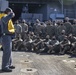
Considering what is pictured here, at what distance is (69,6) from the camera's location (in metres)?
40.0

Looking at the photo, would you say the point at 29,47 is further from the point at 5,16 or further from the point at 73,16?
the point at 73,16

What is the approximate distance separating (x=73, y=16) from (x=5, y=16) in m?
30.8

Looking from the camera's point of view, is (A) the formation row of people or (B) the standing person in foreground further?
(A) the formation row of people

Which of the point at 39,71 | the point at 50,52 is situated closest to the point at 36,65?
the point at 39,71

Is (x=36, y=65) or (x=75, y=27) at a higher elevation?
(x=75, y=27)

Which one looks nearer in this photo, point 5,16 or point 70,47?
point 5,16

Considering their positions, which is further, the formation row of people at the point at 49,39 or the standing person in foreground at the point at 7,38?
the formation row of people at the point at 49,39

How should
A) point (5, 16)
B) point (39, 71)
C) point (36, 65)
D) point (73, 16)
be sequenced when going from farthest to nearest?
point (73, 16), point (36, 65), point (39, 71), point (5, 16)

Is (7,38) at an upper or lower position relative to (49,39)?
upper

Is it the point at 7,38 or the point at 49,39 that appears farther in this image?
the point at 49,39

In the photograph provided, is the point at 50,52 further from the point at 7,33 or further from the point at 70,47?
the point at 7,33

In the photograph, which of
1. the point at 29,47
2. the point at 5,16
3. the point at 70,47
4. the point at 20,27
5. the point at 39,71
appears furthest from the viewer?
the point at 20,27

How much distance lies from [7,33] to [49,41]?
6.99 meters

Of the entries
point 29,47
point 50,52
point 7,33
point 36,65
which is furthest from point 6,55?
point 29,47
